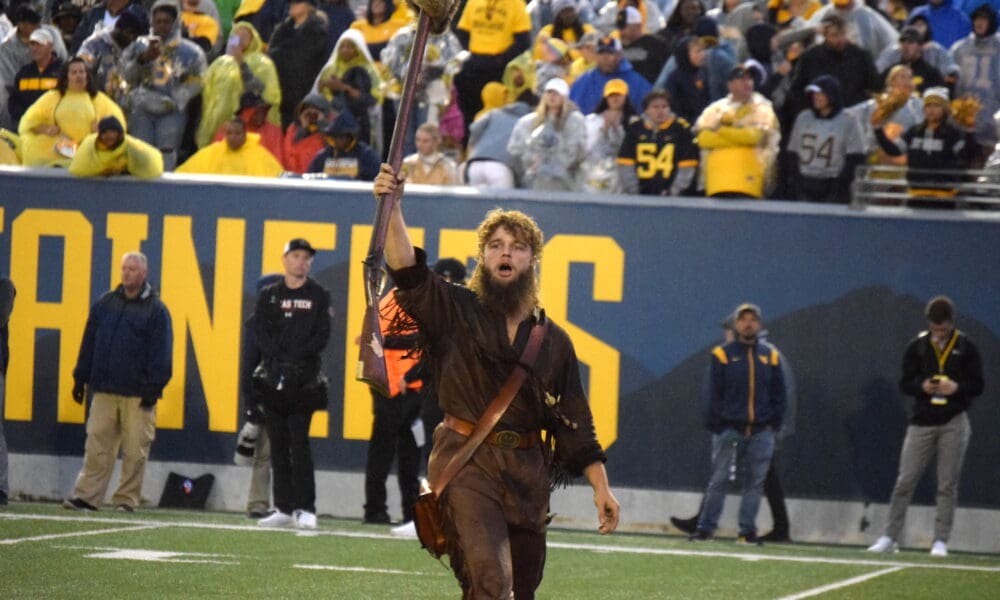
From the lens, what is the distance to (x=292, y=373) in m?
15.2

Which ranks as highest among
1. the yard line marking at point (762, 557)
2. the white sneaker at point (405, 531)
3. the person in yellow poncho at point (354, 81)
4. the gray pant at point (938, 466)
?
the person in yellow poncho at point (354, 81)

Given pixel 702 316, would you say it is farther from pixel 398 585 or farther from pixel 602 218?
pixel 398 585

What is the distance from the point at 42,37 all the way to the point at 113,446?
5.40 meters

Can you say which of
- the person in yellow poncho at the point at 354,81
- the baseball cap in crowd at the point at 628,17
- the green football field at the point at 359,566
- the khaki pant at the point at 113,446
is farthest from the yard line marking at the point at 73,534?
the baseball cap in crowd at the point at 628,17

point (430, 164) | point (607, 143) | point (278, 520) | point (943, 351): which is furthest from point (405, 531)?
point (943, 351)

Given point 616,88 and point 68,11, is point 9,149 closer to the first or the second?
point 68,11

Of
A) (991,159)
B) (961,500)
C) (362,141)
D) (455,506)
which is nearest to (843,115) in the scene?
(991,159)

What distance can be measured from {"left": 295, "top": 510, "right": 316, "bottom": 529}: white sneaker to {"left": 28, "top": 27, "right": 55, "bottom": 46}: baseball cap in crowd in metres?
7.02

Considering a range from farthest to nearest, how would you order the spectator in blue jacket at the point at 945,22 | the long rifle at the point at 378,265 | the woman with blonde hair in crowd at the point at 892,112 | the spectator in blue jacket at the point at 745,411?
the spectator in blue jacket at the point at 945,22
the woman with blonde hair in crowd at the point at 892,112
the spectator in blue jacket at the point at 745,411
the long rifle at the point at 378,265

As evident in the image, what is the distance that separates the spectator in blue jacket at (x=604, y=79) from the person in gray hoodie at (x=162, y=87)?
3998 mm

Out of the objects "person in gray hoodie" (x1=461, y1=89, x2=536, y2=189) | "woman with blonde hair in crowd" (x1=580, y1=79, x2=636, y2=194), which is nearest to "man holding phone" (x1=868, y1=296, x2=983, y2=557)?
"woman with blonde hair in crowd" (x1=580, y1=79, x2=636, y2=194)

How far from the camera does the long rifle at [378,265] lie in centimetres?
724

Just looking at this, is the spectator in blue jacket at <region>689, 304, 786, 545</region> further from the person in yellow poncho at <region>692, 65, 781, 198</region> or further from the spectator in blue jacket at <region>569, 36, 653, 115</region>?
the spectator in blue jacket at <region>569, 36, 653, 115</region>

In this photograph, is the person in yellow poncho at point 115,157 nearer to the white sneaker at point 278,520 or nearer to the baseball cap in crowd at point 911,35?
the white sneaker at point 278,520
